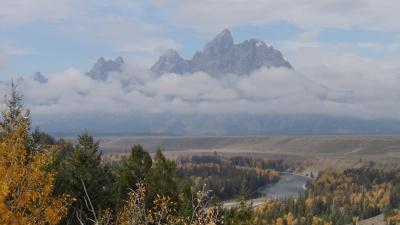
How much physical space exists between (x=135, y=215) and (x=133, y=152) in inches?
1148

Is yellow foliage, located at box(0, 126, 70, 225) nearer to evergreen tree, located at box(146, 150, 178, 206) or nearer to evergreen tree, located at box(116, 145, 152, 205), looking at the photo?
evergreen tree, located at box(146, 150, 178, 206)

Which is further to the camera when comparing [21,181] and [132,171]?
[132,171]

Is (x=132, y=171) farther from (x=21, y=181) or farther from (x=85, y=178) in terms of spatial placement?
(x=21, y=181)

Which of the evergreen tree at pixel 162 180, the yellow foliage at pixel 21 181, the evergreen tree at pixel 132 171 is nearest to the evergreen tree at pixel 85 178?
the evergreen tree at pixel 132 171

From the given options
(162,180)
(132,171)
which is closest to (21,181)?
(162,180)

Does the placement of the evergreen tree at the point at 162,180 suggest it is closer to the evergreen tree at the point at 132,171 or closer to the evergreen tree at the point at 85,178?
the evergreen tree at the point at 132,171

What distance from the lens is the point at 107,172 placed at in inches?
1935

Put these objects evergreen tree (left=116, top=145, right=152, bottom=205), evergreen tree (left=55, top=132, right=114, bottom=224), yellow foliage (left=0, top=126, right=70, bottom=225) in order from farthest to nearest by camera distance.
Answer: evergreen tree (left=116, top=145, right=152, bottom=205), evergreen tree (left=55, top=132, right=114, bottom=224), yellow foliage (left=0, top=126, right=70, bottom=225)

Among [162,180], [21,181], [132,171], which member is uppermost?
[21,181]

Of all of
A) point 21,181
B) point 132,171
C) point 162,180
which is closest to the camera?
point 21,181

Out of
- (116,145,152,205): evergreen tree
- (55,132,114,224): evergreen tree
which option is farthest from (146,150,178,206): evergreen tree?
(55,132,114,224): evergreen tree

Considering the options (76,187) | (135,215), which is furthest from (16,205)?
(76,187)

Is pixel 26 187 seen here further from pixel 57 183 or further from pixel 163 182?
pixel 163 182

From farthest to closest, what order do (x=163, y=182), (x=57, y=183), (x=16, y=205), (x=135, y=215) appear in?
(x=163, y=182), (x=57, y=183), (x=16, y=205), (x=135, y=215)
